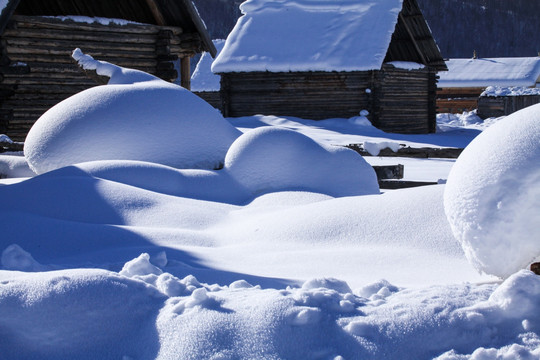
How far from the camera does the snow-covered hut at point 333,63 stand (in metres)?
19.1

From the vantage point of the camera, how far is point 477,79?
35344 mm

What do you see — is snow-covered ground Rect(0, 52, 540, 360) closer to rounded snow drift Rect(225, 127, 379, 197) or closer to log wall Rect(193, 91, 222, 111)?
rounded snow drift Rect(225, 127, 379, 197)

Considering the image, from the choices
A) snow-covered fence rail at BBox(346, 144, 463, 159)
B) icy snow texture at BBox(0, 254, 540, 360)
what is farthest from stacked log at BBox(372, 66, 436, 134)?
icy snow texture at BBox(0, 254, 540, 360)

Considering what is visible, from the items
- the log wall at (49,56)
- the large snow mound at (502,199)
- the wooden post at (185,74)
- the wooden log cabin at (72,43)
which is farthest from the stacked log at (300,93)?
the large snow mound at (502,199)

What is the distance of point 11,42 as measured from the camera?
11.1 metres

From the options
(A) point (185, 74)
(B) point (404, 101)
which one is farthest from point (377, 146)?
(B) point (404, 101)

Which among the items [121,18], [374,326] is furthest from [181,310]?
[121,18]

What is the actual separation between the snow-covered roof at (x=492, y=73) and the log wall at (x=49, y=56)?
1006 inches

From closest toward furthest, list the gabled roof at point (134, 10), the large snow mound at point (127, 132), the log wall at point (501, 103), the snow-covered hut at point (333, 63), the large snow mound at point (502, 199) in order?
the large snow mound at point (502, 199)
the large snow mound at point (127, 132)
the gabled roof at point (134, 10)
the snow-covered hut at point (333, 63)
the log wall at point (501, 103)

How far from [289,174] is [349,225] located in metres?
2.24

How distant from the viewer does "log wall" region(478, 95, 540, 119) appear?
28766 millimetres

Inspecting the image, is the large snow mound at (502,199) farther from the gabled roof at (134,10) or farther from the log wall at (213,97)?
the log wall at (213,97)

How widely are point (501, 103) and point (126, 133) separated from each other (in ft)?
81.0

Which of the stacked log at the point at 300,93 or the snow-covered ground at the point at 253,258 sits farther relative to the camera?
the stacked log at the point at 300,93
